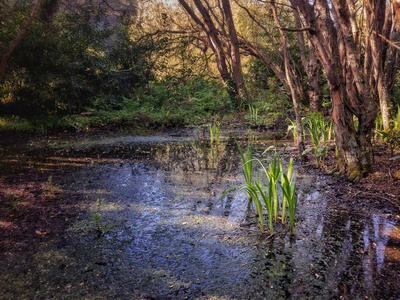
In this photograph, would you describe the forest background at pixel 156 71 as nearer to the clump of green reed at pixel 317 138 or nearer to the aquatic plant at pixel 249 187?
the clump of green reed at pixel 317 138

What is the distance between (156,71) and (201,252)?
1021 centimetres

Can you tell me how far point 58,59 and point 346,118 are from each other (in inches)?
303

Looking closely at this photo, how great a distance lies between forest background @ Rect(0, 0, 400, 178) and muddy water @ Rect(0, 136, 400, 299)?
4.42 ft

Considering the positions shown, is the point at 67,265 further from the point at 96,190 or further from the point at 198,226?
the point at 96,190

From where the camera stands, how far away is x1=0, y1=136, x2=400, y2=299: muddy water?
1.75 m

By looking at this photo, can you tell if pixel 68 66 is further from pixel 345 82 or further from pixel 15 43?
pixel 345 82

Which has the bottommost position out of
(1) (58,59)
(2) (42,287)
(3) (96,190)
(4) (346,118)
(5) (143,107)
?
(2) (42,287)

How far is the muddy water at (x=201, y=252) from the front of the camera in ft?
5.75

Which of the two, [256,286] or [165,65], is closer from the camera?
[256,286]

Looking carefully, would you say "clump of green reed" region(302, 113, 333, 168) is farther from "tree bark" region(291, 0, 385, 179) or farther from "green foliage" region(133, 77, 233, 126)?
"green foliage" region(133, 77, 233, 126)

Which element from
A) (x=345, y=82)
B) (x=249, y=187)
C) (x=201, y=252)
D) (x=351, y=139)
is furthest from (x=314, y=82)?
(x=201, y=252)

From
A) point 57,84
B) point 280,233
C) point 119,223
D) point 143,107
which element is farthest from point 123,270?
point 143,107

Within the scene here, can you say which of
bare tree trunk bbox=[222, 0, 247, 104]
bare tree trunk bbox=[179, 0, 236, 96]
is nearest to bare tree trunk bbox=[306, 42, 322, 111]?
bare tree trunk bbox=[222, 0, 247, 104]

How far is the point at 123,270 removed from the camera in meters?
1.96
